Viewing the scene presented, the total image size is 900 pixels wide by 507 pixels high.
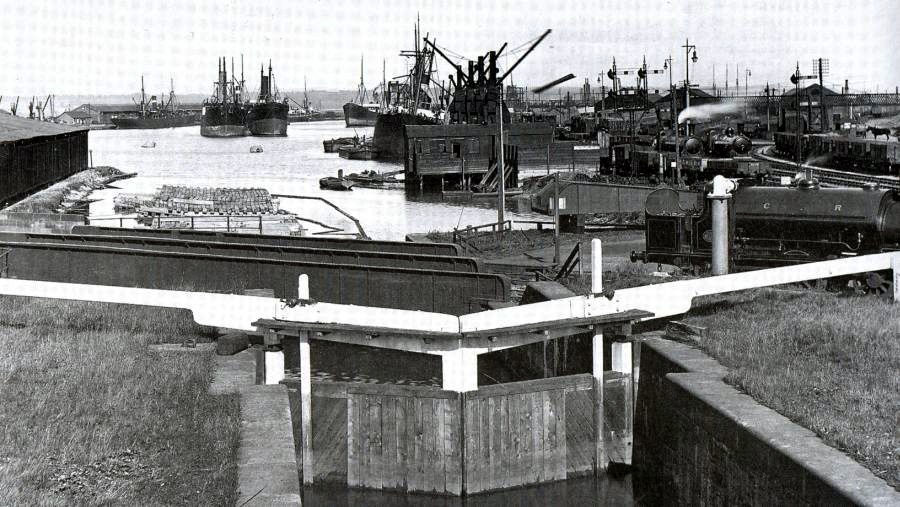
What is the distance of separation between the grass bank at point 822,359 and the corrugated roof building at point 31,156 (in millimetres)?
33207

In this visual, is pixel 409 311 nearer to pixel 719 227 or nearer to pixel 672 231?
pixel 719 227

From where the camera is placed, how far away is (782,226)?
2180 centimetres

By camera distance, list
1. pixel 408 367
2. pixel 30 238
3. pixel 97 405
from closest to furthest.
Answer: pixel 97 405
pixel 408 367
pixel 30 238

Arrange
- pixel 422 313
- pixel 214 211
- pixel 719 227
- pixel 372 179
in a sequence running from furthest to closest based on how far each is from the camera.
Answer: pixel 372 179, pixel 214 211, pixel 719 227, pixel 422 313

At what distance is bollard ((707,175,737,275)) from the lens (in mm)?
20234

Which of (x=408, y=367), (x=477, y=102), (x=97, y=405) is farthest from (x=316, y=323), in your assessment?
(x=477, y=102)

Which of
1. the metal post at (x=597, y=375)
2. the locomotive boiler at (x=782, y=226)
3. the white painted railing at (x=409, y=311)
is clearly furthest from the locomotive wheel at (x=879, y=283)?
the metal post at (x=597, y=375)

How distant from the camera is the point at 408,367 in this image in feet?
78.8

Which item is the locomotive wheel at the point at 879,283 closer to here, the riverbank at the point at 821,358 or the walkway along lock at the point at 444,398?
the riverbank at the point at 821,358

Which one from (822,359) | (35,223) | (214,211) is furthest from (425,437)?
(214,211)

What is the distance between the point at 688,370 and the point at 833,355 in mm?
2259

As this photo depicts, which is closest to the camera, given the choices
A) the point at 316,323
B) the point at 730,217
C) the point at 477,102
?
the point at 316,323

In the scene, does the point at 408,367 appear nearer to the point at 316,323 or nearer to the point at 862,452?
the point at 316,323

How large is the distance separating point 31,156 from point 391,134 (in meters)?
80.8
